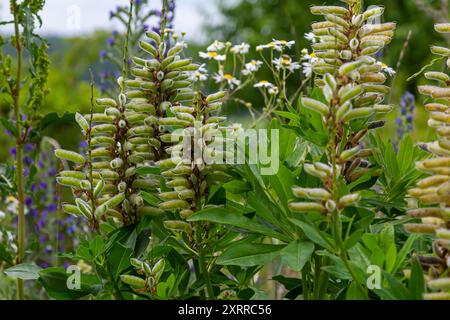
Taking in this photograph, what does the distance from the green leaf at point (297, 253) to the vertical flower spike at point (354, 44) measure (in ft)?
0.92

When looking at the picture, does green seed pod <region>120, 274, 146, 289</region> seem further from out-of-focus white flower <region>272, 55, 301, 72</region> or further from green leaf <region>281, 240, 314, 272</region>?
out-of-focus white flower <region>272, 55, 301, 72</region>

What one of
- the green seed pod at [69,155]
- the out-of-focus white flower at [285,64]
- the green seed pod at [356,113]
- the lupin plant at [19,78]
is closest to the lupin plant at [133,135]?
the green seed pod at [69,155]

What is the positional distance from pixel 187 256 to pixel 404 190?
0.47 m

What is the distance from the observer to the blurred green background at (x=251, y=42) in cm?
810

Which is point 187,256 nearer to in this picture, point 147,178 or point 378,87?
point 147,178

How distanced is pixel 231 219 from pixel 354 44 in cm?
38

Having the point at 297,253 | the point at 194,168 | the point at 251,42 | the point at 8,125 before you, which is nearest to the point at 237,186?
the point at 194,168

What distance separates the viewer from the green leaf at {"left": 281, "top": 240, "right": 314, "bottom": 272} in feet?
3.64

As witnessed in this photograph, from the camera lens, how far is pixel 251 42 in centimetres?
1575

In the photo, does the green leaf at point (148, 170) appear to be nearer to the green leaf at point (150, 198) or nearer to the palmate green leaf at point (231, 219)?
the green leaf at point (150, 198)

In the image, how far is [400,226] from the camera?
4.51ft

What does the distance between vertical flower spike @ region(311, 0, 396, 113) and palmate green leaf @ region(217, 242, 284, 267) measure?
0.31m

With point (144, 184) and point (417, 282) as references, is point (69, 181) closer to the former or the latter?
point (144, 184)

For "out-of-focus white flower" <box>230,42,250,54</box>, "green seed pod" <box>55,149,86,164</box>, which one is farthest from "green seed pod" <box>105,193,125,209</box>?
"out-of-focus white flower" <box>230,42,250,54</box>
